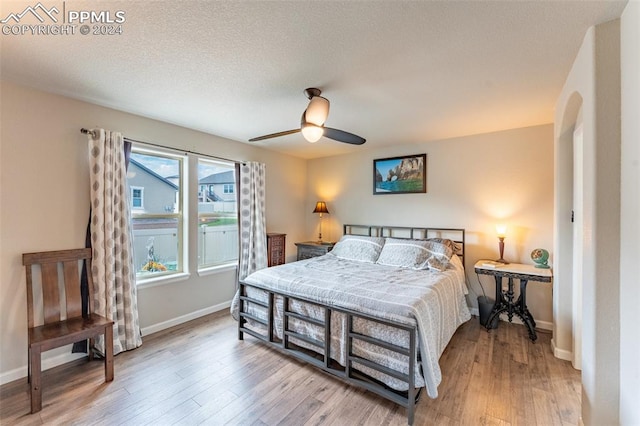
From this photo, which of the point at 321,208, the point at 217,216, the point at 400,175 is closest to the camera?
the point at 217,216

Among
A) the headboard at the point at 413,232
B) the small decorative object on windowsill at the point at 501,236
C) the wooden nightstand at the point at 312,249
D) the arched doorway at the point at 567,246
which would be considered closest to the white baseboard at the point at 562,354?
the arched doorway at the point at 567,246

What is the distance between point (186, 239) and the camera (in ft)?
12.0

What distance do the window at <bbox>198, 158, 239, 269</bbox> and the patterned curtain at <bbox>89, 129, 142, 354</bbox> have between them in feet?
3.34

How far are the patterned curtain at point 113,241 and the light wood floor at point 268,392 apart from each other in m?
0.33

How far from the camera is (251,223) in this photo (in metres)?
4.22

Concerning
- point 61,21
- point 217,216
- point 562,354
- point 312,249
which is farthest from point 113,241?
point 562,354

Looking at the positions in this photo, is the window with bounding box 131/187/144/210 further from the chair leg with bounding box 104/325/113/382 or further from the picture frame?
the picture frame

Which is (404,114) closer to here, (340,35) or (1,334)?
(340,35)

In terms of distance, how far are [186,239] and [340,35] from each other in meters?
3.11

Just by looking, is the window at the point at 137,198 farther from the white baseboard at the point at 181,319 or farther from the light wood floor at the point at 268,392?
the light wood floor at the point at 268,392

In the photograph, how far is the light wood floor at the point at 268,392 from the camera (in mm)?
1902

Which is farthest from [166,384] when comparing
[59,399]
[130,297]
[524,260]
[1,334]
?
[524,260]

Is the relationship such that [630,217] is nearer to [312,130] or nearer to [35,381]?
[312,130]

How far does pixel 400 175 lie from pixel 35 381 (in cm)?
452
